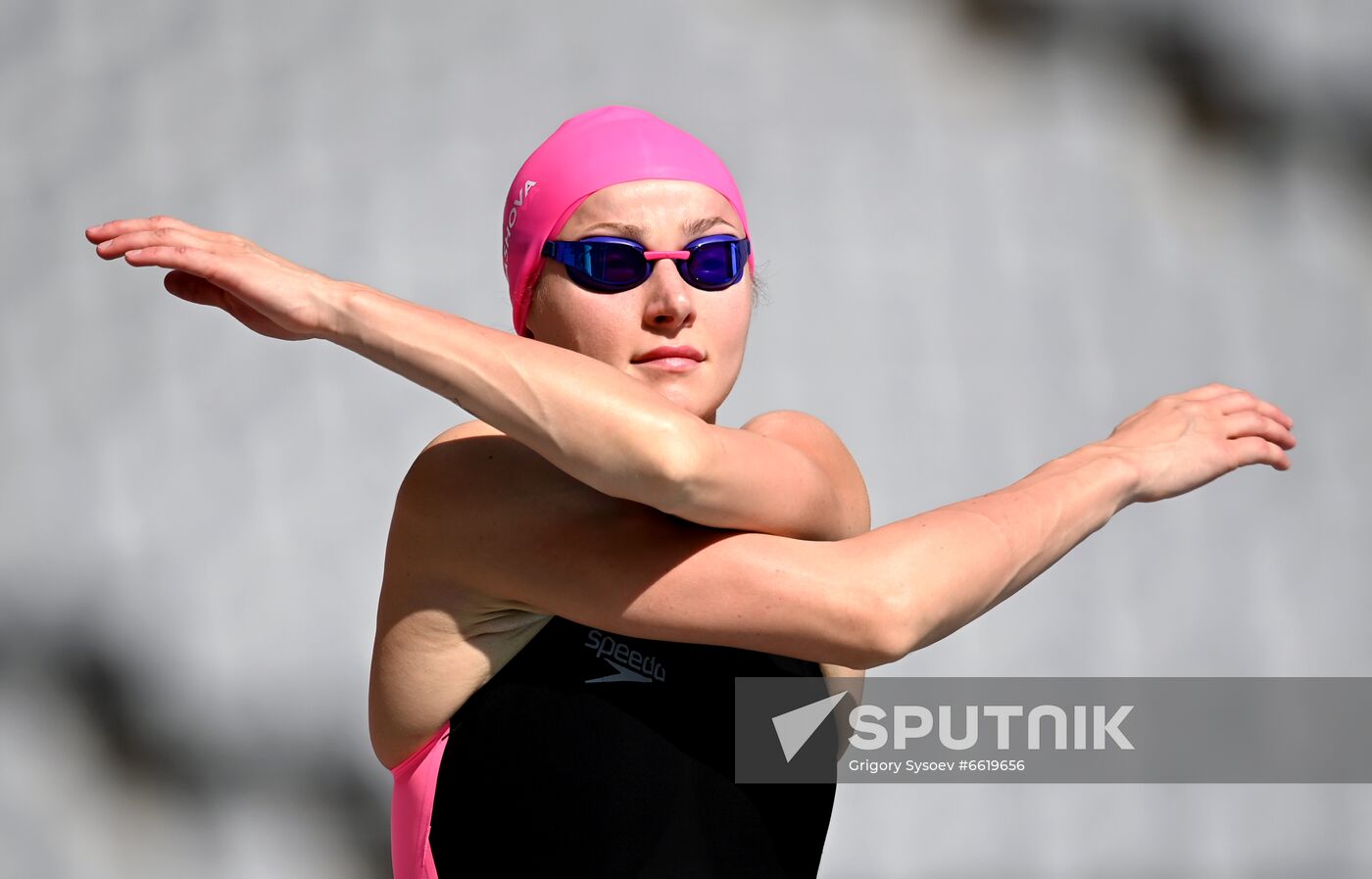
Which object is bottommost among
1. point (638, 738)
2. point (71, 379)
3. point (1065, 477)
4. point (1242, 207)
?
point (638, 738)

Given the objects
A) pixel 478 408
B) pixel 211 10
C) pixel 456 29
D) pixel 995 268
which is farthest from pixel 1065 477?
pixel 211 10

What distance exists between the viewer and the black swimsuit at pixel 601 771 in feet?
5.30

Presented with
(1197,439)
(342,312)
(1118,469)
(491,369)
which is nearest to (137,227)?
(342,312)

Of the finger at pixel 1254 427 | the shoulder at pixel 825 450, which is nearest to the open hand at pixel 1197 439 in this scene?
the finger at pixel 1254 427

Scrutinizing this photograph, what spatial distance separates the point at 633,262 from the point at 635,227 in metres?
0.05

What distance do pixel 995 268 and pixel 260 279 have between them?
8.39ft

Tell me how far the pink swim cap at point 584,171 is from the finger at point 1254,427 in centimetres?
60

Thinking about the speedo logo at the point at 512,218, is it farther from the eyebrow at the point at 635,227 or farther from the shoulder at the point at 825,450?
the shoulder at the point at 825,450

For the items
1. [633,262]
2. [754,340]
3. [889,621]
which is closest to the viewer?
[889,621]

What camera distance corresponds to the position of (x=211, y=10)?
338 centimetres

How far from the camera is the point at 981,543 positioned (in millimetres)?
1547

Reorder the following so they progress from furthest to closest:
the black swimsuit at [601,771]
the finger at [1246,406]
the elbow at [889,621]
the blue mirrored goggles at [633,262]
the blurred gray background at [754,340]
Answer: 1. the blurred gray background at [754,340]
2. the finger at [1246,406]
3. the blue mirrored goggles at [633,262]
4. the black swimsuit at [601,771]
5. the elbow at [889,621]

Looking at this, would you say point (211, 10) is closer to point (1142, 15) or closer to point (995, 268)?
point (995, 268)

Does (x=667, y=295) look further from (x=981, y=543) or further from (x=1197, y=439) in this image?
(x=1197, y=439)
